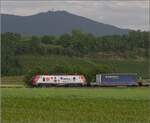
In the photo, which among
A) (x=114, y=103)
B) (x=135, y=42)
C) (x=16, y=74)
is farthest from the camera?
(x=135, y=42)

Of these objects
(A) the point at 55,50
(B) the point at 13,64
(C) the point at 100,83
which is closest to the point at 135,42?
(A) the point at 55,50

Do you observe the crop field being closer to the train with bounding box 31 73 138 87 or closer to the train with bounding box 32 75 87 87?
the train with bounding box 32 75 87 87

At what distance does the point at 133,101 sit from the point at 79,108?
18.0 ft

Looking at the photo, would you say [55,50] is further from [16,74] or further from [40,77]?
[40,77]

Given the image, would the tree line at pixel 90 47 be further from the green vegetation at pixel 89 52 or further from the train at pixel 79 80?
the train at pixel 79 80

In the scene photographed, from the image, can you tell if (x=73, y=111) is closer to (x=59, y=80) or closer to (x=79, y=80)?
(x=59, y=80)

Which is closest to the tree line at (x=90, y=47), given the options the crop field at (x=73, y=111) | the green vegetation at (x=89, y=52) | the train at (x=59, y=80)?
the green vegetation at (x=89, y=52)

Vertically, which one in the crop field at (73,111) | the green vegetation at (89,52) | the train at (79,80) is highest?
the green vegetation at (89,52)

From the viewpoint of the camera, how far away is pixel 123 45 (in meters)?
187

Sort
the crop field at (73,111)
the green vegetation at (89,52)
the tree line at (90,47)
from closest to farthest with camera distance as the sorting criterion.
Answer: the crop field at (73,111), the green vegetation at (89,52), the tree line at (90,47)

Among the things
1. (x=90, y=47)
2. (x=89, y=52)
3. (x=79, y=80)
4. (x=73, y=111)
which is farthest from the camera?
(x=90, y=47)

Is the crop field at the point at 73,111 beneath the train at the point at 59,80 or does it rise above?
above

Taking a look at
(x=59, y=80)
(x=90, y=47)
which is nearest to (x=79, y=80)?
(x=59, y=80)

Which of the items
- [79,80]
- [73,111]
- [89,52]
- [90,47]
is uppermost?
[90,47]
